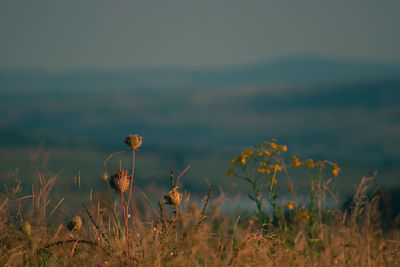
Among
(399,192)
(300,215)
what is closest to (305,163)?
(300,215)

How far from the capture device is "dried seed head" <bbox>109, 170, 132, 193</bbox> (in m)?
2.50

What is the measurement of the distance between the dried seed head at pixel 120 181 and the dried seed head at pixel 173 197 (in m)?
0.31

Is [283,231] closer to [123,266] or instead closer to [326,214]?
[326,214]

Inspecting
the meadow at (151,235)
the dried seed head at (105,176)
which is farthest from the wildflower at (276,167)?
the dried seed head at (105,176)

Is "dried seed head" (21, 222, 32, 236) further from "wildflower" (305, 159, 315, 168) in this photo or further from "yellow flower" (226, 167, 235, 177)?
"wildflower" (305, 159, 315, 168)

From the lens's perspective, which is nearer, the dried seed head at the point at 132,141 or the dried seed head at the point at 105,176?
the dried seed head at the point at 132,141

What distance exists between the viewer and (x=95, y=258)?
2.55 meters

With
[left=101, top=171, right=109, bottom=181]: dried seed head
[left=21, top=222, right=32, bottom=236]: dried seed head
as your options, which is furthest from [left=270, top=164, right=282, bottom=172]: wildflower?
[left=21, top=222, right=32, bottom=236]: dried seed head

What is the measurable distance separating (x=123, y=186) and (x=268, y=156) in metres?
1.76

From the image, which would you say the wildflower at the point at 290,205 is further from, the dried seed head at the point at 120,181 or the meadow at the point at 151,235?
the dried seed head at the point at 120,181

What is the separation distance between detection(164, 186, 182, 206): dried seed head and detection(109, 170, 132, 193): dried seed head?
0.31m

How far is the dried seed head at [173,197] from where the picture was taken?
106 inches

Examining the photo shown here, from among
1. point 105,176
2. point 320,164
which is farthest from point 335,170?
point 105,176

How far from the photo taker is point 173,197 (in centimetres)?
269
